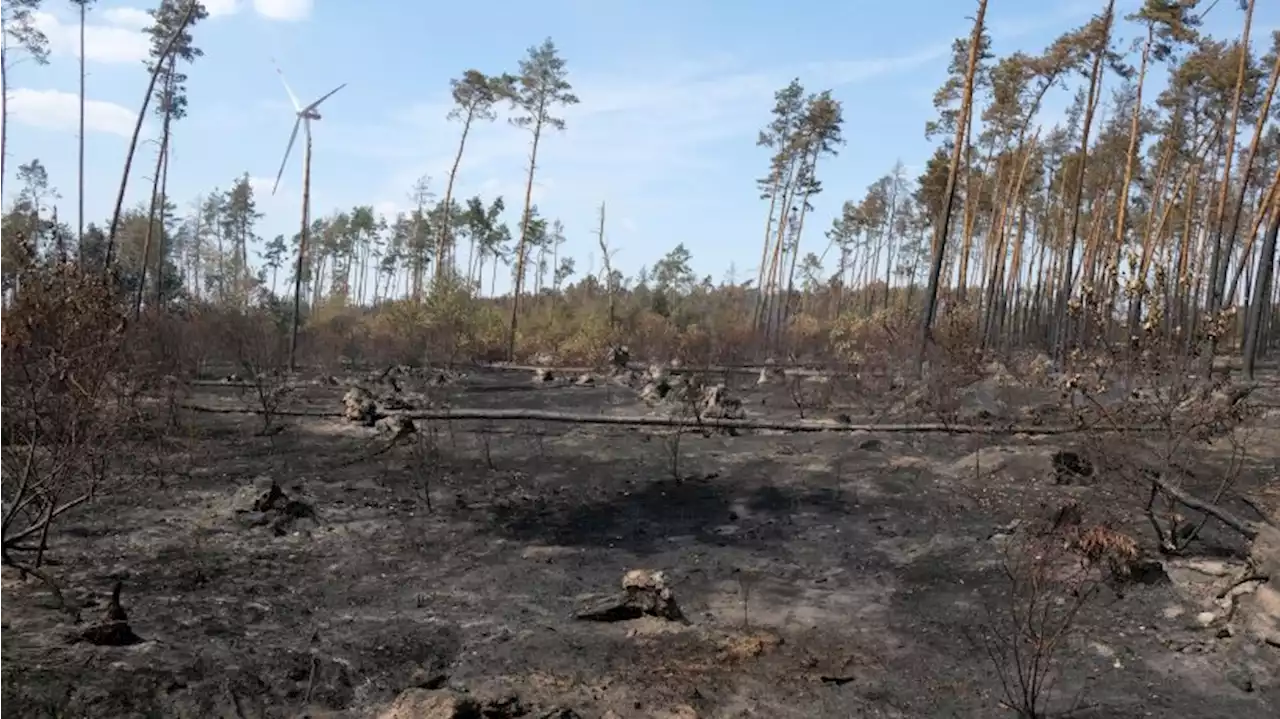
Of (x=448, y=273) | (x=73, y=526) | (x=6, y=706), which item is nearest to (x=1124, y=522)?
(x=6, y=706)

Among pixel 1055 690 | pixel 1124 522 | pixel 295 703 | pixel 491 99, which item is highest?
pixel 491 99

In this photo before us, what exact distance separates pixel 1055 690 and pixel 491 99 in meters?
33.1

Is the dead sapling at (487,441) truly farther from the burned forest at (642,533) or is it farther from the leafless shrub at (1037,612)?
the leafless shrub at (1037,612)

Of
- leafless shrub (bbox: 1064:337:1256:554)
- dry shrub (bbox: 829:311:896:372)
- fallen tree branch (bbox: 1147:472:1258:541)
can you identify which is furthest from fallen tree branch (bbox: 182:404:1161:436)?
fallen tree branch (bbox: 1147:472:1258:541)

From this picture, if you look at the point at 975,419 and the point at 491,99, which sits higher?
the point at 491,99

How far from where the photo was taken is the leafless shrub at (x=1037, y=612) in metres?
5.16

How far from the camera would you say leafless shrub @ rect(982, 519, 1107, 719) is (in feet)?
16.9

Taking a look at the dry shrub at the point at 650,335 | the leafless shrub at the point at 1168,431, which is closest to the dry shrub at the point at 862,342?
the dry shrub at the point at 650,335

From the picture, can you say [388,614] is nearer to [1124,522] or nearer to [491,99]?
[1124,522]

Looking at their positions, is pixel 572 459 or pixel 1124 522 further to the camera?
pixel 572 459

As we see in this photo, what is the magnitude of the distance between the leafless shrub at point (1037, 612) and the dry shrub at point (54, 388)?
636 cm

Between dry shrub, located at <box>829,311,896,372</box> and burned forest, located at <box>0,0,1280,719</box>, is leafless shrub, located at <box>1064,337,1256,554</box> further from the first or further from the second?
dry shrub, located at <box>829,311,896,372</box>

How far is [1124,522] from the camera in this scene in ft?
29.6

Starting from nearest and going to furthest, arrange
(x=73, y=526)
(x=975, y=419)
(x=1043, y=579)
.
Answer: (x=1043, y=579), (x=73, y=526), (x=975, y=419)
